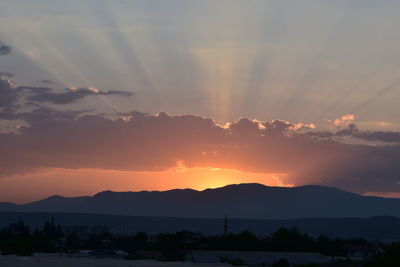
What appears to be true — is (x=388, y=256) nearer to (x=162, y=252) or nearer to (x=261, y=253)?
(x=261, y=253)

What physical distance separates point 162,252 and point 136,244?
4135 centimetres

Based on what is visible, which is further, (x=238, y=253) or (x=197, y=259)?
(x=238, y=253)

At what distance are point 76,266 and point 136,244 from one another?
9662 cm

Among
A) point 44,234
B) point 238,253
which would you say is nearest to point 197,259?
point 238,253

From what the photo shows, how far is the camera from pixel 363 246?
122m

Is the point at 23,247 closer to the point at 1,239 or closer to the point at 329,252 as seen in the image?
the point at 1,239

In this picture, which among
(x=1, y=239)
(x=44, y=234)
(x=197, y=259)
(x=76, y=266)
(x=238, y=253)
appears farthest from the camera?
(x=44, y=234)

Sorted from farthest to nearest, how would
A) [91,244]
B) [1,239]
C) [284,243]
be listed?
[91,244] → [1,239] → [284,243]

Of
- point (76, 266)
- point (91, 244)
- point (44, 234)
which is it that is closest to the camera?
point (76, 266)

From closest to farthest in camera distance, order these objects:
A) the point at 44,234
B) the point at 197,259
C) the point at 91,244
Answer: the point at 197,259 < the point at 91,244 < the point at 44,234

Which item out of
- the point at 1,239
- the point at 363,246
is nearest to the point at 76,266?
the point at 363,246

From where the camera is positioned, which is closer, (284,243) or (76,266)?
(76,266)

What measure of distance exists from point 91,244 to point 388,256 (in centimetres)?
10924

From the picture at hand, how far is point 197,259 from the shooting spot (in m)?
111
